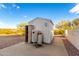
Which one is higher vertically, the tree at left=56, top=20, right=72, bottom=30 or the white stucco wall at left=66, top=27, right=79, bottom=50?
the tree at left=56, top=20, right=72, bottom=30

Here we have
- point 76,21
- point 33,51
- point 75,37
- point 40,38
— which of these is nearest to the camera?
point 33,51

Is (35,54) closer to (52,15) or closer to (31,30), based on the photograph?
(52,15)

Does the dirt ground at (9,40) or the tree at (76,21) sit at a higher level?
the tree at (76,21)

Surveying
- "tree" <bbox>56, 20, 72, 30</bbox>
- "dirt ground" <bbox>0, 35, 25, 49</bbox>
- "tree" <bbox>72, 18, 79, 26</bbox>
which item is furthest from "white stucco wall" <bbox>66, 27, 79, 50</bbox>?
"dirt ground" <bbox>0, 35, 25, 49</bbox>

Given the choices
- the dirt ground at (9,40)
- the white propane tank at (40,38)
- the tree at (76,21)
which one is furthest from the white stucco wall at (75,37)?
the dirt ground at (9,40)

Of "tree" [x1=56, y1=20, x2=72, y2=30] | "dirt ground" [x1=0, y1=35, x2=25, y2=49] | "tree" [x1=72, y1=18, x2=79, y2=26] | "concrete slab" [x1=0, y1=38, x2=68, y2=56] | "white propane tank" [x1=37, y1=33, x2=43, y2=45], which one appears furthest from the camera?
"white propane tank" [x1=37, y1=33, x2=43, y2=45]

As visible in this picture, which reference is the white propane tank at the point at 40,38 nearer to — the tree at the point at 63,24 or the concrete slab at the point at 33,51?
the concrete slab at the point at 33,51

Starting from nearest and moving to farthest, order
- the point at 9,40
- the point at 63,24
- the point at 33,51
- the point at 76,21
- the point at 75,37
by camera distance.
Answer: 1. the point at 33,51
2. the point at 63,24
3. the point at 76,21
4. the point at 9,40
5. the point at 75,37

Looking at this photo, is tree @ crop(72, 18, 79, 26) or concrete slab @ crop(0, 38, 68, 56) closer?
concrete slab @ crop(0, 38, 68, 56)

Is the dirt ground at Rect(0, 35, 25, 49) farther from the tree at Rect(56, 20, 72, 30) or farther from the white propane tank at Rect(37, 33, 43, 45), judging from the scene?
the tree at Rect(56, 20, 72, 30)

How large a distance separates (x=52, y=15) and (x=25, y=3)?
92 centimetres

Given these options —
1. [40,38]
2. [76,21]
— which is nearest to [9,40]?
[40,38]

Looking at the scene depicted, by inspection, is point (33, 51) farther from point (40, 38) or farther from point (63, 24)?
point (63, 24)

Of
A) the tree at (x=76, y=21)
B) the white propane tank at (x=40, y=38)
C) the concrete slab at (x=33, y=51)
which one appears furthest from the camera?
the white propane tank at (x=40, y=38)
